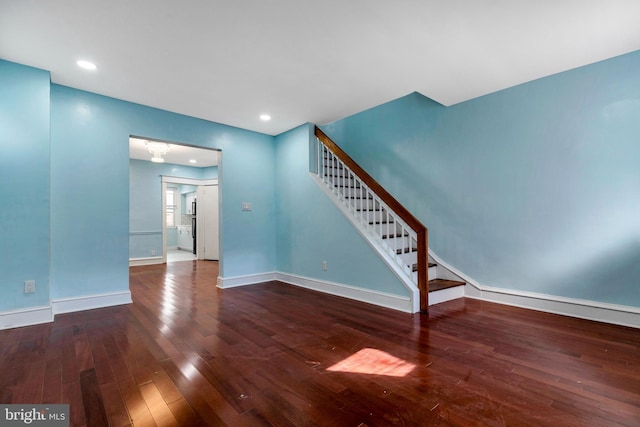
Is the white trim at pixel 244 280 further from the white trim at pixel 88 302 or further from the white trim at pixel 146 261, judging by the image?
the white trim at pixel 146 261

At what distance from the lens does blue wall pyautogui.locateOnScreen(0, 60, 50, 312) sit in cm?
273

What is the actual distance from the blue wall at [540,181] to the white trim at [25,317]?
452 cm

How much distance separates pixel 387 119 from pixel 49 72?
431 centimetres

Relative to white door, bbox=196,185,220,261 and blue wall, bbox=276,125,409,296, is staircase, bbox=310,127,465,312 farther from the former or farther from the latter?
white door, bbox=196,185,220,261

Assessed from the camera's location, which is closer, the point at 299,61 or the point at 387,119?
the point at 299,61

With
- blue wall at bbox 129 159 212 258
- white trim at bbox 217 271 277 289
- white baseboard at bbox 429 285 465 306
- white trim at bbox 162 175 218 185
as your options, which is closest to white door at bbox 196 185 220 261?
white trim at bbox 162 175 218 185

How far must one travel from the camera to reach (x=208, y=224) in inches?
307

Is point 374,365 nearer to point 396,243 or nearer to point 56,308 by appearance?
point 396,243

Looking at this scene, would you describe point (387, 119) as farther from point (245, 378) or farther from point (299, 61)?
point (245, 378)

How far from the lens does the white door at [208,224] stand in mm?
7750

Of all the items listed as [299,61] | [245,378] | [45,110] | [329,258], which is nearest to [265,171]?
[329,258]

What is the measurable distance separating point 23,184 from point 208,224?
198 inches

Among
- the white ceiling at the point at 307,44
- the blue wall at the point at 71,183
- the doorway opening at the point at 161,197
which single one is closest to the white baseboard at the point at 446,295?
the white ceiling at the point at 307,44

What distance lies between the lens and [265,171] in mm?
5027
